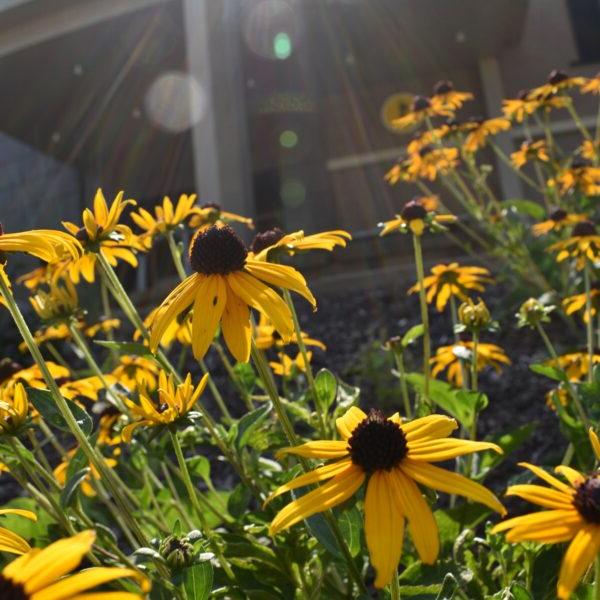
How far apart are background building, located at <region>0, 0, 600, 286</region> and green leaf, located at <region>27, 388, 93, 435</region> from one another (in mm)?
4902

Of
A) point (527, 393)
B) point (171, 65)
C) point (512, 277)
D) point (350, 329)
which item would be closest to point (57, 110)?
point (171, 65)

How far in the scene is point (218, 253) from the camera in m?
0.91

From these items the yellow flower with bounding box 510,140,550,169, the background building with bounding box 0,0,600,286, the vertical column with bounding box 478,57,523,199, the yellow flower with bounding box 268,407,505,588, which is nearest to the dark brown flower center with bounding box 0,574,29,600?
the yellow flower with bounding box 268,407,505,588

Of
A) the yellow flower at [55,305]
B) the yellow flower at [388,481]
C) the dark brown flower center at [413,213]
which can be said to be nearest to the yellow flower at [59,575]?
the yellow flower at [388,481]

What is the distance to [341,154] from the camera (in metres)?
8.65

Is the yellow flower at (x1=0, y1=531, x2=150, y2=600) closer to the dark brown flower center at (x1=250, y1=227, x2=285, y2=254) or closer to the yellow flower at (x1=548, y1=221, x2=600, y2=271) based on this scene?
the dark brown flower center at (x1=250, y1=227, x2=285, y2=254)

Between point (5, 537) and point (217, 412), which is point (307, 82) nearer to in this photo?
point (217, 412)

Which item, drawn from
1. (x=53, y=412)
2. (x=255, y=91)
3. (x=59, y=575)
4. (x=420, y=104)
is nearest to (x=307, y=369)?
(x=53, y=412)

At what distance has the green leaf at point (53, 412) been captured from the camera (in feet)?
2.98

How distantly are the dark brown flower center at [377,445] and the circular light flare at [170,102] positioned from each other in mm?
7090

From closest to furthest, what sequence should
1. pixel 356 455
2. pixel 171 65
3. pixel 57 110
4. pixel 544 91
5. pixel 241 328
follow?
pixel 356 455, pixel 241 328, pixel 544 91, pixel 171 65, pixel 57 110

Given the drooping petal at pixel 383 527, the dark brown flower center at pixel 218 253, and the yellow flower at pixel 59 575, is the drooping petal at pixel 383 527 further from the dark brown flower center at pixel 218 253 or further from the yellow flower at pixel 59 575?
the dark brown flower center at pixel 218 253

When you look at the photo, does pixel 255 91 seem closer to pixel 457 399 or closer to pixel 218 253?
pixel 457 399

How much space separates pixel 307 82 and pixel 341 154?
5.32 ft
